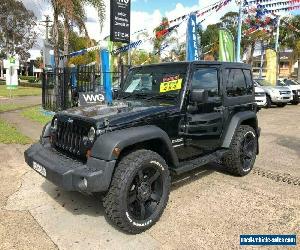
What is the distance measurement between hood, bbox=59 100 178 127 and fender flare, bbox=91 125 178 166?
13 cm

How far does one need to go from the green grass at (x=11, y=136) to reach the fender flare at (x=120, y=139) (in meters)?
5.22

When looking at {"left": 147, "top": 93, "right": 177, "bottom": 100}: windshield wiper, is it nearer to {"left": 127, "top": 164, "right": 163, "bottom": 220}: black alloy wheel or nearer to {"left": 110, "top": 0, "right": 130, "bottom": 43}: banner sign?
{"left": 127, "top": 164, "right": 163, "bottom": 220}: black alloy wheel

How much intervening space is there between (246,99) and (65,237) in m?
3.86

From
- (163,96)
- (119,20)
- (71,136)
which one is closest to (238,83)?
(163,96)

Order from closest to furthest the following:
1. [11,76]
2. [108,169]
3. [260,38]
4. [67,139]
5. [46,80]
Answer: [108,169]
[67,139]
[46,80]
[11,76]
[260,38]

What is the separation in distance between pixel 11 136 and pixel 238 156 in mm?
6047

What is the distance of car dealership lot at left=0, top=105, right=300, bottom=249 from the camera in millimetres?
3789

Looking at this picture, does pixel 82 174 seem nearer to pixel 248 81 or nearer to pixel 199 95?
pixel 199 95

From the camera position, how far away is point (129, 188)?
3.83 metres

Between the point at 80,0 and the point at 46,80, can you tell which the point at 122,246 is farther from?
the point at 80,0

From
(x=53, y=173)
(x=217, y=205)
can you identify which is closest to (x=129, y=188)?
(x=53, y=173)

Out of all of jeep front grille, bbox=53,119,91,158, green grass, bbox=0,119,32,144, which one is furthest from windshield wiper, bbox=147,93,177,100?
green grass, bbox=0,119,32,144

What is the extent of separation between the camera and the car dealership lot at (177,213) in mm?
3789

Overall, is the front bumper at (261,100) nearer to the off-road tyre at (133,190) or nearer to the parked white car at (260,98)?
the parked white car at (260,98)
